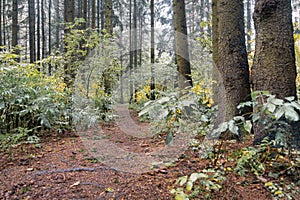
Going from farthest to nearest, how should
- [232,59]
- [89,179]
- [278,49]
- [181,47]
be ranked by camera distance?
[181,47], [232,59], [278,49], [89,179]

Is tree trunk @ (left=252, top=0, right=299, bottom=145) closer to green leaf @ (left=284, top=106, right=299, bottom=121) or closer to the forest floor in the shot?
the forest floor

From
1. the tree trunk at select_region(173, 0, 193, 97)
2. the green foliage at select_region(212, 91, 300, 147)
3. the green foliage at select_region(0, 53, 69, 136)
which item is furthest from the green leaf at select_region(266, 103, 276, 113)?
the tree trunk at select_region(173, 0, 193, 97)

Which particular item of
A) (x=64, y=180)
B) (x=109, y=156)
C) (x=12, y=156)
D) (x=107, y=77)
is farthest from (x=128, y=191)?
(x=107, y=77)

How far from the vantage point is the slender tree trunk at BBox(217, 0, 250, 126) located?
9.84 ft

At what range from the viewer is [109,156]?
117 inches

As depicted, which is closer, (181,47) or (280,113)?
(280,113)

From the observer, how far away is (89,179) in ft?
7.26

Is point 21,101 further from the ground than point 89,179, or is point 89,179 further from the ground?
point 21,101

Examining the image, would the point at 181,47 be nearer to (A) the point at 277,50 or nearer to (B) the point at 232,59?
(B) the point at 232,59

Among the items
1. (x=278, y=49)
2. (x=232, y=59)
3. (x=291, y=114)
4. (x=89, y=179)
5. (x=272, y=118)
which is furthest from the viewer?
(x=232, y=59)

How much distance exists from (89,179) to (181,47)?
4.08 m

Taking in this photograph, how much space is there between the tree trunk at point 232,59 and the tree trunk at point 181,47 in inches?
94.1

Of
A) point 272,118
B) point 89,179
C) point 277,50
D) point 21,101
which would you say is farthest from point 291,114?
point 21,101

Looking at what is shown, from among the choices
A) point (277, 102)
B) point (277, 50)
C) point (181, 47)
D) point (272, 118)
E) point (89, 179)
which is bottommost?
point (89, 179)
